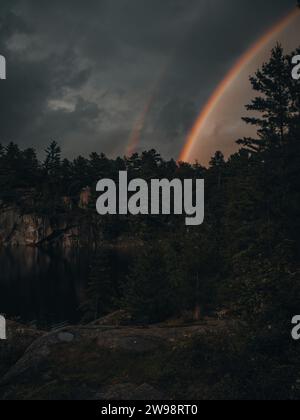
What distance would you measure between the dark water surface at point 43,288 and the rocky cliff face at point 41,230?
34092mm

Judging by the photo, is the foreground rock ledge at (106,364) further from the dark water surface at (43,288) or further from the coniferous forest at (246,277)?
the dark water surface at (43,288)

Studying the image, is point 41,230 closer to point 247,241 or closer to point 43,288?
point 43,288

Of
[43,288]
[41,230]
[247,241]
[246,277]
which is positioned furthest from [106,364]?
[41,230]

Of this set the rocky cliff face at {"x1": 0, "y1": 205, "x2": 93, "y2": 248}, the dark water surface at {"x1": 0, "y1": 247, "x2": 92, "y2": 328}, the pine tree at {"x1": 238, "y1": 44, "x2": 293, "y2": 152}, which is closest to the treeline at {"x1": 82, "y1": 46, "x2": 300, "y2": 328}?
the pine tree at {"x1": 238, "y1": 44, "x2": 293, "y2": 152}

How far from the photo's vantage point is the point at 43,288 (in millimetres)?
56344

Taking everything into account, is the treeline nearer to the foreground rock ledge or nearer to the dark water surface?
the foreground rock ledge

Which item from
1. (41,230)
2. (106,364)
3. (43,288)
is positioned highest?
(41,230)

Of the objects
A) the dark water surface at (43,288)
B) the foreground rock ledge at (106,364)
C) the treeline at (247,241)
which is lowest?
the dark water surface at (43,288)

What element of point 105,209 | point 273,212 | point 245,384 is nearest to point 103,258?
point 273,212

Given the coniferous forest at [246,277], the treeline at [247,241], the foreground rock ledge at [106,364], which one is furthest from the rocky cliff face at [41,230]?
the foreground rock ledge at [106,364]

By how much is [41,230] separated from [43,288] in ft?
231

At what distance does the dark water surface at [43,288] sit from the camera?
41.9 m

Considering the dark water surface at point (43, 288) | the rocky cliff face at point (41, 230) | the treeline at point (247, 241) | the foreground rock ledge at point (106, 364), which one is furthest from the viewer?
the rocky cliff face at point (41, 230)
